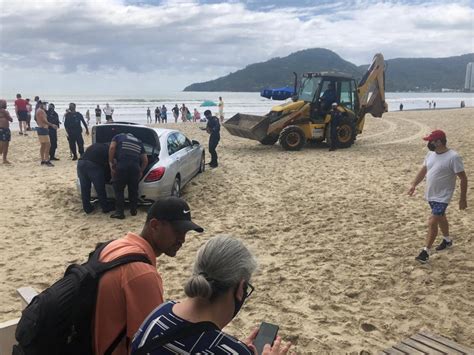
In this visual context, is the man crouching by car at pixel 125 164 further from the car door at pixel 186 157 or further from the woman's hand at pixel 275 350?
the woman's hand at pixel 275 350

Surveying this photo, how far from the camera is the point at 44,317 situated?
5.58 feet

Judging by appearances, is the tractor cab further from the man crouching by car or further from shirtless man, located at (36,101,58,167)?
the man crouching by car

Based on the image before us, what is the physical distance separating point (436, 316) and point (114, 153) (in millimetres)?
5055

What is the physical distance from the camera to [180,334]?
1494 mm

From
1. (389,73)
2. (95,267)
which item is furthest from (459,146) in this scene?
(389,73)

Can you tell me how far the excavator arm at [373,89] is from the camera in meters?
16.8

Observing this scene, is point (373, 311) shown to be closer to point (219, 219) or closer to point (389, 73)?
point (219, 219)

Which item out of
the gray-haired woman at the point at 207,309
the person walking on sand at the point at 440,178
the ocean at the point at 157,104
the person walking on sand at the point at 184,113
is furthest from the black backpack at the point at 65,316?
the person walking on sand at the point at 184,113

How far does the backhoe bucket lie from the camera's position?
48.8 ft

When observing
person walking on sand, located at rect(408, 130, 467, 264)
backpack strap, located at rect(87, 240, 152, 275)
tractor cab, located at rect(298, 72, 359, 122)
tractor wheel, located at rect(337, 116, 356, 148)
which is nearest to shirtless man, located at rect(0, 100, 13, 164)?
tractor cab, located at rect(298, 72, 359, 122)

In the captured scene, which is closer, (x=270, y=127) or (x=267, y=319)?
(x=267, y=319)

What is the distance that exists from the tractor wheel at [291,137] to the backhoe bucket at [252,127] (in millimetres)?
677

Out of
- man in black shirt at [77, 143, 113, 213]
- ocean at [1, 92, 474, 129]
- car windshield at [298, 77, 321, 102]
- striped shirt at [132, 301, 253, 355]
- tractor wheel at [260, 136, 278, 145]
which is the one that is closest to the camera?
striped shirt at [132, 301, 253, 355]

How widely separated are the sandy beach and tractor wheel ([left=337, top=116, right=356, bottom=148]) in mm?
3806
